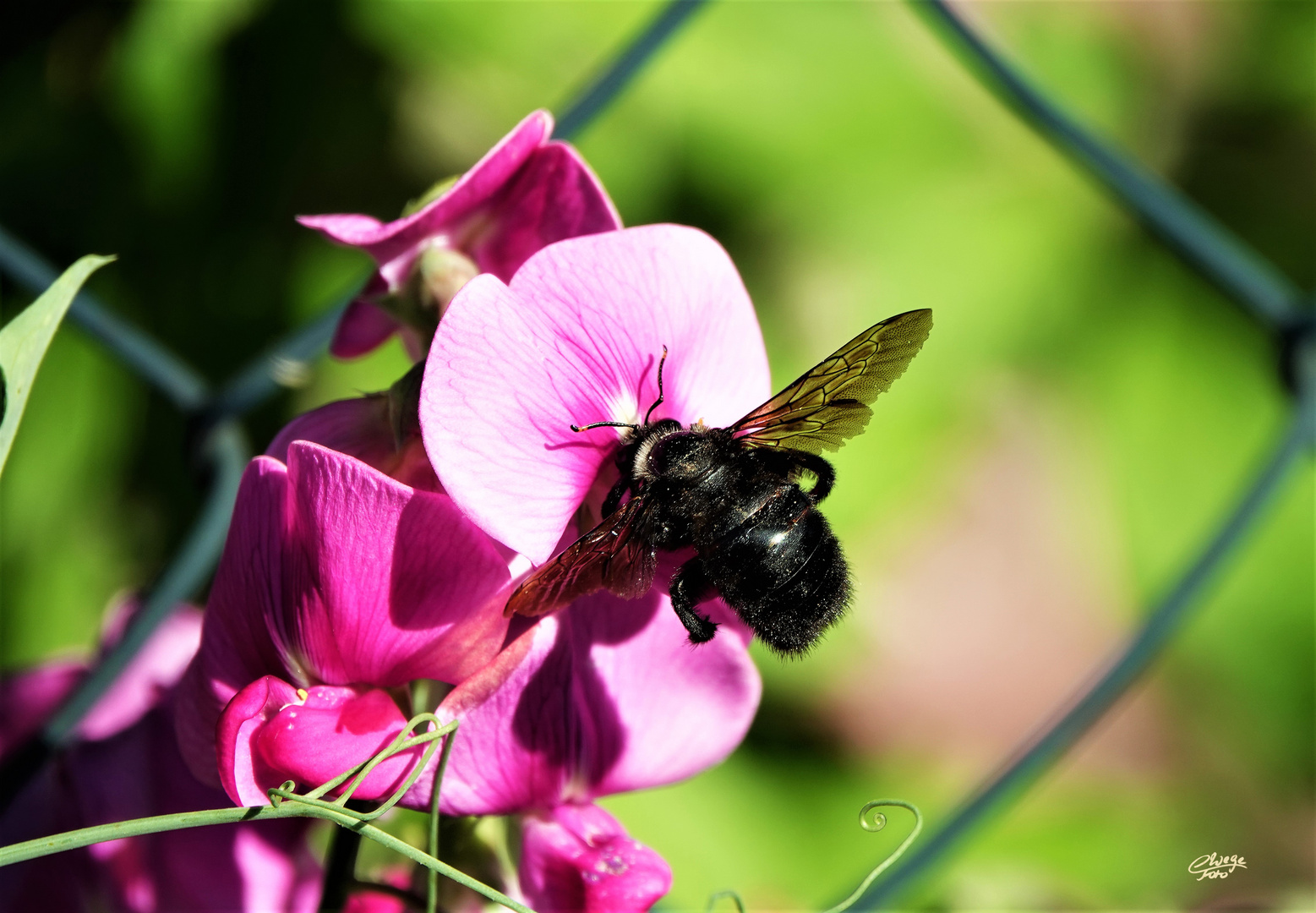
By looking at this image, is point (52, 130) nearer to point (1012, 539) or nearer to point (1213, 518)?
point (1012, 539)

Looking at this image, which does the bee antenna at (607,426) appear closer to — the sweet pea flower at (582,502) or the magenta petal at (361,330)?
the sweet pea flower at (582,502)

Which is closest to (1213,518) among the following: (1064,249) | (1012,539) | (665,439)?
(1012,539)

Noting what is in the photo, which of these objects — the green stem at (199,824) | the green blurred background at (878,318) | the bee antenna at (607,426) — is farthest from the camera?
the green blurred background at (878,318)

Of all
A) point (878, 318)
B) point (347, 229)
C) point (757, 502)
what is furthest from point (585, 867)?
point (878, 318)

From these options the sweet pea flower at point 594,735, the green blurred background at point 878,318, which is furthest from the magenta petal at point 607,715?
the green blurred background at point 878,318

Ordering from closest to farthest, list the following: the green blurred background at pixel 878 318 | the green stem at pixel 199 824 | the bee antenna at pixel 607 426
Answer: the green stem at pixel 199 824 < the bee antenna at pixel 607 426 < the green blurred background at pixel 878 318

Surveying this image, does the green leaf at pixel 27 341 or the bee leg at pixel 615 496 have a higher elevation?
the green leaf at pixel 27 341

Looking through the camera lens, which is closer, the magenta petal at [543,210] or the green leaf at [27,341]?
the green leaf at [27,341]
